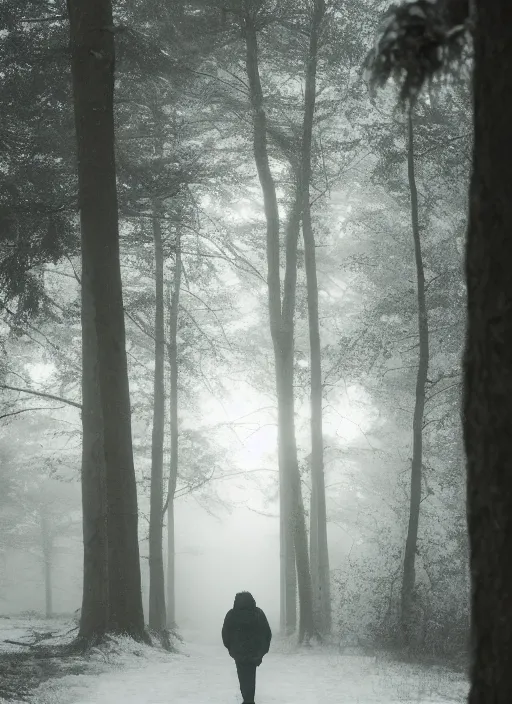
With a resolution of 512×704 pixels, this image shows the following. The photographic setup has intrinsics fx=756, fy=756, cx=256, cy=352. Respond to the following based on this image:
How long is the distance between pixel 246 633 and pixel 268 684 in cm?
286

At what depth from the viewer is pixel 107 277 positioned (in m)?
10.9

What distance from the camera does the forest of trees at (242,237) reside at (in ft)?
35.5

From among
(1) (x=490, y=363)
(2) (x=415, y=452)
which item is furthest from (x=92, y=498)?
(1) (x=490, y=363)

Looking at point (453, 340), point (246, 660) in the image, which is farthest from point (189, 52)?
point (246, 660)

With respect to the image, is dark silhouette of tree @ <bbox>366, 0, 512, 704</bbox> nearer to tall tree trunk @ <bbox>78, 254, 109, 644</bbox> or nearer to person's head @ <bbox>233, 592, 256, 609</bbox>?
person's head @ <bbox>233, 592, 256, 609</bbox>

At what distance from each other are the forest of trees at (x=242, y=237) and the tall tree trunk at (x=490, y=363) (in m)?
0.01

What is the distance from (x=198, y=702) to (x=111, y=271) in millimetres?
5884

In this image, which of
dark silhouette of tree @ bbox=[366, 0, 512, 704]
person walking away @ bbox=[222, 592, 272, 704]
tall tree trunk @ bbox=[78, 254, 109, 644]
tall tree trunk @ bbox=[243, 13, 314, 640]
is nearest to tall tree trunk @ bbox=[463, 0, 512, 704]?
dark silhouette of tree @ bbox=[366, 0, 512, 704]

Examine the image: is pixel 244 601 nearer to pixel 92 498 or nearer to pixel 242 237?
pixel 92 498

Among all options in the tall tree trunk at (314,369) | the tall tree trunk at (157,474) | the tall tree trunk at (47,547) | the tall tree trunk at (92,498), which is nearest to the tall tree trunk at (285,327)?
the tall tree trunk at (314,369)

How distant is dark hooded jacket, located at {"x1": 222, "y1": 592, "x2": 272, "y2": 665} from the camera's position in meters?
7.67

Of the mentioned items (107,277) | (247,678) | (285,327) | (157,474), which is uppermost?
(285,327)

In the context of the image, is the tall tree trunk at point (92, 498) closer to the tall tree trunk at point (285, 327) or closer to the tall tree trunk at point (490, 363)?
the tall tree trunk at point (285, 327)

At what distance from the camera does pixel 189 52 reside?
14.7 metres
